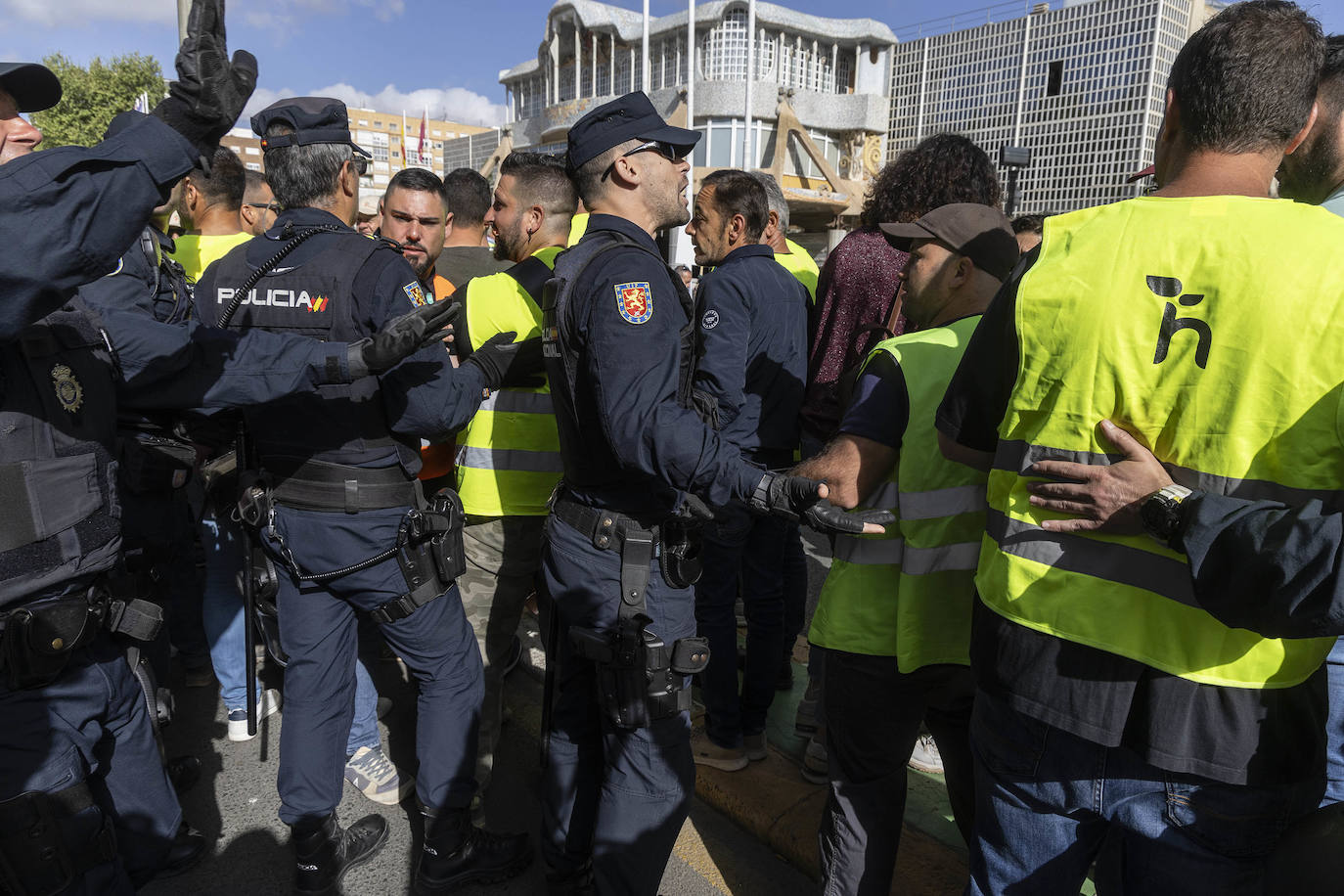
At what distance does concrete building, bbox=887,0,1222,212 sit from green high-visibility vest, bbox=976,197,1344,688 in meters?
30.5

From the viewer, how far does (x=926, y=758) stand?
10.0ft

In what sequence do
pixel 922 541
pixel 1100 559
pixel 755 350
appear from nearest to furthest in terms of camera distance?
pixel 1100 559 → pixel 922 541 → pixel 755 350

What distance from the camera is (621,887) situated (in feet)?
7.02

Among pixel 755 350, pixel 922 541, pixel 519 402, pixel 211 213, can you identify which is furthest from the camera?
pixel 211 213

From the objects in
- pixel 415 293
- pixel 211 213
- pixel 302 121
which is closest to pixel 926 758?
pixel 415 293

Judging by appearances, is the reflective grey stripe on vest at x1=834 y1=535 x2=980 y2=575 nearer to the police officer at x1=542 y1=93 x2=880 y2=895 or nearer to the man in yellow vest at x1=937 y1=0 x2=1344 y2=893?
the police officer at x1=542 y1=93 x2=880 y2=895

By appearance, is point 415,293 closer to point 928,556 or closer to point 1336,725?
point 928,556

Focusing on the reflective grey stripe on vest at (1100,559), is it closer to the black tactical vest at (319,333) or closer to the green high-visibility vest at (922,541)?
the green high-visibility vest at (922,541)

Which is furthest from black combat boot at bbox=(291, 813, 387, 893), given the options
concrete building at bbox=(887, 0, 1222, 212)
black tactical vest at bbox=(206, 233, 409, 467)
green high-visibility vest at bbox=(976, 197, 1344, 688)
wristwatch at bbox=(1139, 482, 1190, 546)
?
concrete building at bbox=(887, 0, 1222, 212)

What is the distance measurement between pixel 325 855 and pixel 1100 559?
2.43 metres

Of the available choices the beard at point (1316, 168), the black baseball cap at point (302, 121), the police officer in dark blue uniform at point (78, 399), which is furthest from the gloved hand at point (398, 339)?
the beard at point (1316, 168)

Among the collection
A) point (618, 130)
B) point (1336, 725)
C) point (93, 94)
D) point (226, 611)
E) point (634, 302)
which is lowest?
point (226, 611)

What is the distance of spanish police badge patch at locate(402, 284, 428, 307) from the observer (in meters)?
2.35

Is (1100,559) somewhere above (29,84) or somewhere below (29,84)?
below
